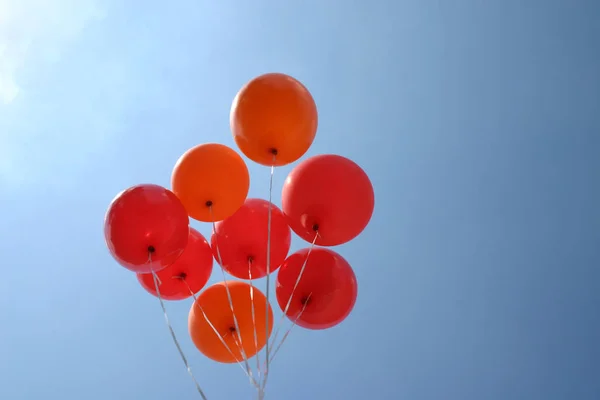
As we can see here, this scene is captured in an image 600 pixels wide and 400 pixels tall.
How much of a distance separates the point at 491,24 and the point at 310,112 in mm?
4769

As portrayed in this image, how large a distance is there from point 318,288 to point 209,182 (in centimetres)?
103

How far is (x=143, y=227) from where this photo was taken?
2.92 metres

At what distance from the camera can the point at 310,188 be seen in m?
3.32

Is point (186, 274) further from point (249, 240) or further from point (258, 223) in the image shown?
point (258, 223)

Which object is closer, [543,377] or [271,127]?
[271,127]

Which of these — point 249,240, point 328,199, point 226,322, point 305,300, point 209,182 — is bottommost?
point 305,300

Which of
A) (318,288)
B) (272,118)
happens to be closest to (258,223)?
(318,288)

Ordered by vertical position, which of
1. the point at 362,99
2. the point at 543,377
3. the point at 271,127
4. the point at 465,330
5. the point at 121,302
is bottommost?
the point at 543,377

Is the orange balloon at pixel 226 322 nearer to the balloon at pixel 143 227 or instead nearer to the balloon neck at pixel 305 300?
the balloon neck at pixel 305 300

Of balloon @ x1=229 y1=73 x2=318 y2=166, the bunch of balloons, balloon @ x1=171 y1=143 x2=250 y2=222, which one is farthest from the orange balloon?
balloon @ x1=229 y1=73 x2=318 y2=166

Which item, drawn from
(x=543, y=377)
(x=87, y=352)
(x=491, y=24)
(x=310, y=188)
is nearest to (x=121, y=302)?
(x=87, y=352)

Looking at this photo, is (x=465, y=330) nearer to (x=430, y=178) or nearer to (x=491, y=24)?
(x=430, y=178)

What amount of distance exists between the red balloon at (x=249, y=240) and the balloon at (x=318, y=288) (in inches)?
5.8

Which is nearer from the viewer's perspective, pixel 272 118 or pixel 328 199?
pixel 272 118
